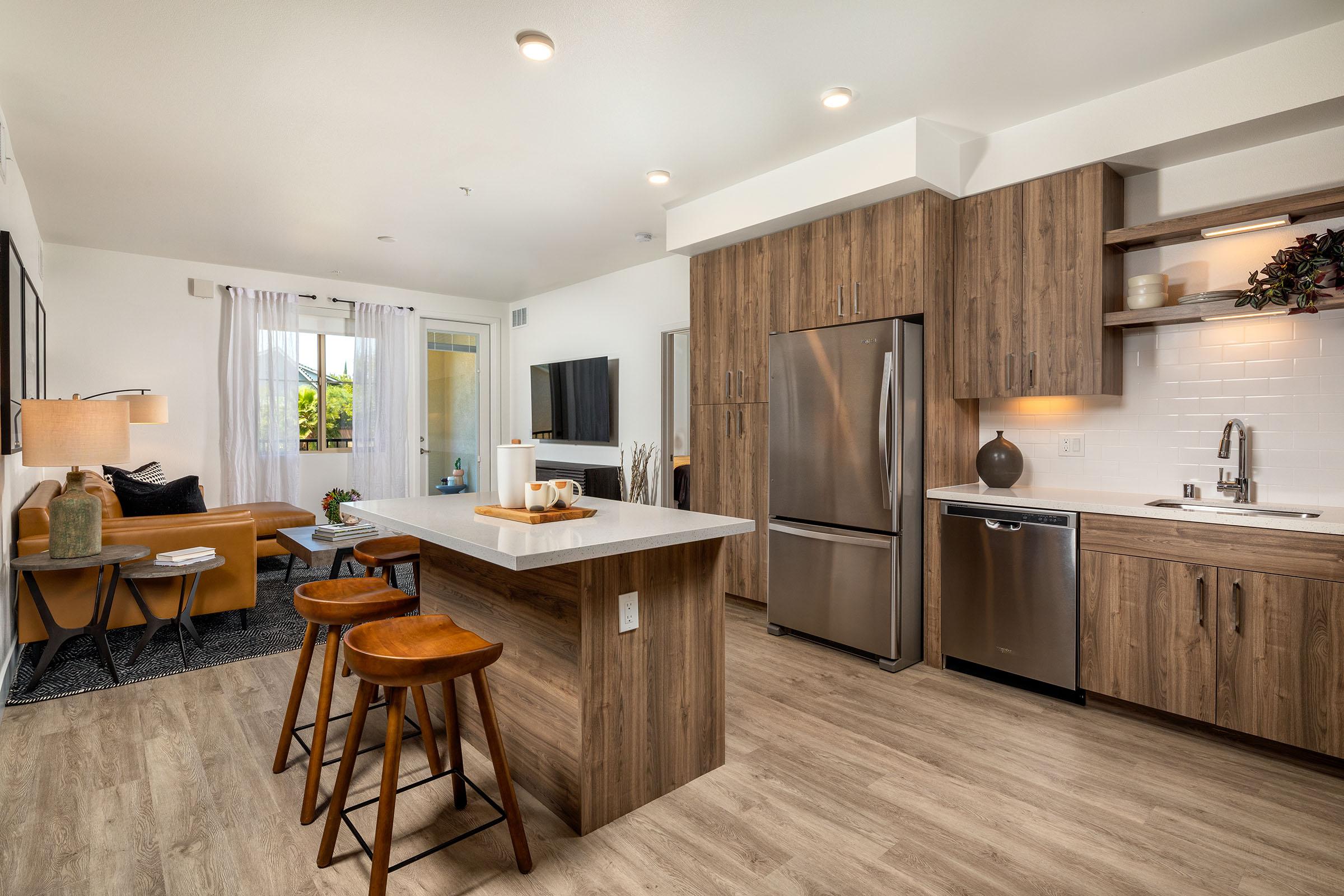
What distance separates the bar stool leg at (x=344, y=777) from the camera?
5.86ft

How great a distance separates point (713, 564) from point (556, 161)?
8.05 feet

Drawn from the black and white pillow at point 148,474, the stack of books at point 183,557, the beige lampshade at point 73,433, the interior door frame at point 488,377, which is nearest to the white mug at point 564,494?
the beige lampshade at point 73,433

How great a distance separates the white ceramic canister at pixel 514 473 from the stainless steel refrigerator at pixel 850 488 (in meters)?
1.82

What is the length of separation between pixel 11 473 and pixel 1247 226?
18.9ft

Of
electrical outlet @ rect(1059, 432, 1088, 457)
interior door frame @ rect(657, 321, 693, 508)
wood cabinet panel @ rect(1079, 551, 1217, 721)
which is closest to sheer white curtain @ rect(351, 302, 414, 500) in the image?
interior door frame @ rect(657, 321, 693, 508)

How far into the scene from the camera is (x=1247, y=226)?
2.74 meters

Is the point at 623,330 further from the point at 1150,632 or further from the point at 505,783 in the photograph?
the point at 505,783

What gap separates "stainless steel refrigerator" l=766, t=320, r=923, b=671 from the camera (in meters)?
3.38

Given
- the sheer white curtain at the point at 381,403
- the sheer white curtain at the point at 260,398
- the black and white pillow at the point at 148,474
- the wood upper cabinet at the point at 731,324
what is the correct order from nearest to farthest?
the wood upper cabinet at the point at 731,324 < the black and white pillow at the point at 148,474 < the sheer white curtain at the point at 260,398 < the sheer white curtain at the point at 381,403

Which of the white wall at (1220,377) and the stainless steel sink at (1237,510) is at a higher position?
→ the white wall at (1220,377)

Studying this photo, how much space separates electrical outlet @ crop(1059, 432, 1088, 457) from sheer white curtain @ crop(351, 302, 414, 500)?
5743 mm

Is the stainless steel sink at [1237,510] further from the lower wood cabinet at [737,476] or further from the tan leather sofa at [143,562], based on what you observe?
the tan leather sofa at [143,562]

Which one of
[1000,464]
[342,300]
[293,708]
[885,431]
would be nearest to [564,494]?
[293,708]

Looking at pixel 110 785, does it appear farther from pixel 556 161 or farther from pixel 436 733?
pixel 556 161
